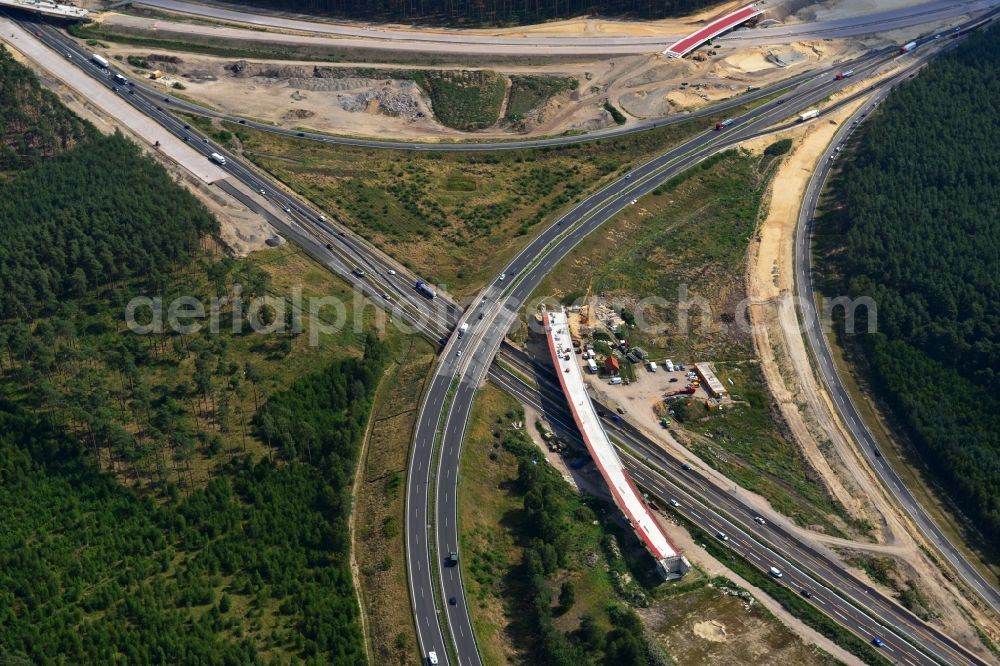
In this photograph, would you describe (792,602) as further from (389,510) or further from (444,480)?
(389,510)

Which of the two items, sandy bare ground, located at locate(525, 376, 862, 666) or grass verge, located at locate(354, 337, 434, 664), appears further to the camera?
sandy bare ground, located at locate(525, 376, 862, 666)

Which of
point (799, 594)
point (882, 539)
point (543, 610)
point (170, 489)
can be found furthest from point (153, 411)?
point (882, 539)

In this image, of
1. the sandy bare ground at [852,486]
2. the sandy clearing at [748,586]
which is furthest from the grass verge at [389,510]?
the sandy bare ground at [852,486]

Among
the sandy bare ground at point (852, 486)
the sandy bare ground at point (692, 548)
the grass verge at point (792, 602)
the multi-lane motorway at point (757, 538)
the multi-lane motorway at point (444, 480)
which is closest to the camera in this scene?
the multi-lane motorway at point (444, 480)

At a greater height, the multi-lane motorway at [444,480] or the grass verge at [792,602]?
the multi-lane motorway at [444,480]

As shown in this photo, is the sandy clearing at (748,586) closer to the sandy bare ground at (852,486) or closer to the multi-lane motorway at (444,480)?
the sandy bare ground at (852,486)

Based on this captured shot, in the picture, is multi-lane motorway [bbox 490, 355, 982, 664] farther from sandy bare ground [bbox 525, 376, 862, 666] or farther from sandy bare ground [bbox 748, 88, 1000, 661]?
sandy bare ground [bbox 748, 88, 1000, 661]

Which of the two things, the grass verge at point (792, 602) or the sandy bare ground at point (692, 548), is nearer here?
the grass verge at point (792, 602)

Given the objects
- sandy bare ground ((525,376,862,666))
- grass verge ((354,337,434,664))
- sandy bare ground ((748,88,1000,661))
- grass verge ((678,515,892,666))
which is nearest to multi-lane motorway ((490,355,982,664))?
grass verge ((678,515,892,666))

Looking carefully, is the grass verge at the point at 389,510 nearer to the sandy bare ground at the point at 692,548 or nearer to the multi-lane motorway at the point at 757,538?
the multi-lane motorway at the point at 757,538

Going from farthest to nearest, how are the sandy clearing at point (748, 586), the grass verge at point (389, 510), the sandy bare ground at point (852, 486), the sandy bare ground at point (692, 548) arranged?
the sandy bare ground at point (852, 486)
the sandy bare ground at point (692, 548)
the sandy clearing at point (748, 586)
the grass verge at point (389, 510)

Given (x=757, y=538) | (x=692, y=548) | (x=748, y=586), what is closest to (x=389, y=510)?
(x=692, y=548)

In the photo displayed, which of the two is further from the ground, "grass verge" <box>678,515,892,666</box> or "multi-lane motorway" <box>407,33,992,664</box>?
"multi-lane motorway" <box>407,33,992,664</box>

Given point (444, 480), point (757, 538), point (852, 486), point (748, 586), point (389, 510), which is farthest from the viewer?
point (852, 486)
